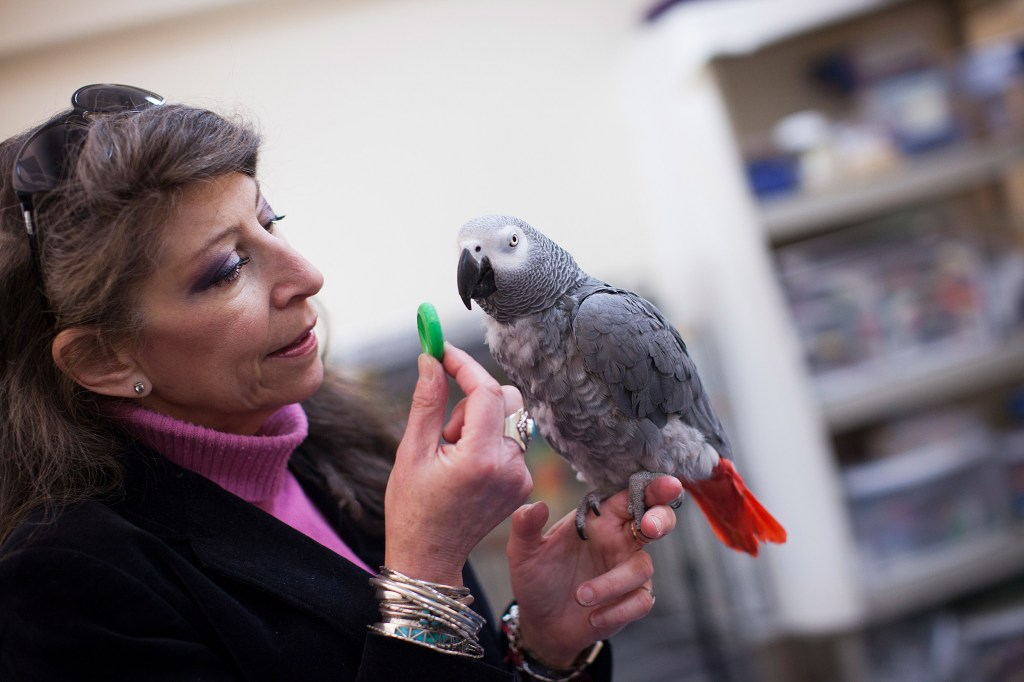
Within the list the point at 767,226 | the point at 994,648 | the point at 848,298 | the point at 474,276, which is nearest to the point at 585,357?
the point at 474,276

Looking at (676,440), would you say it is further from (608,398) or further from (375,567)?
(375,567)

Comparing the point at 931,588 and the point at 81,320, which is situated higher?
the point at 81,320

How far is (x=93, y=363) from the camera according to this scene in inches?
25.8

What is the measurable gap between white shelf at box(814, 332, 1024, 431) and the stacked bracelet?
133cm

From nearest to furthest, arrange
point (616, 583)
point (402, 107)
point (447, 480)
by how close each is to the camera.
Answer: point (447, 480), point (616, 583), point (402, 107)

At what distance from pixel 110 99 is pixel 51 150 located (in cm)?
7

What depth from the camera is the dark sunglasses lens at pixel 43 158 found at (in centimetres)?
60

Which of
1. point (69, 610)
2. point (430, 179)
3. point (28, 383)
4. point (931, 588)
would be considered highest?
point (430, 179)

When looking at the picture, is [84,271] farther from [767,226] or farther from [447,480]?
[767,226]

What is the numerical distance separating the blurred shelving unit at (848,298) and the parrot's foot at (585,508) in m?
1.09

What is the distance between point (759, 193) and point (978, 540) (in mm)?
975

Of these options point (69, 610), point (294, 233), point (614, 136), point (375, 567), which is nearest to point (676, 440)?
point (375, 567)

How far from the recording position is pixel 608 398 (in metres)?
0.65

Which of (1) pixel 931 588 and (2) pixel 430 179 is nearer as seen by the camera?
(1) pixel 931 588
